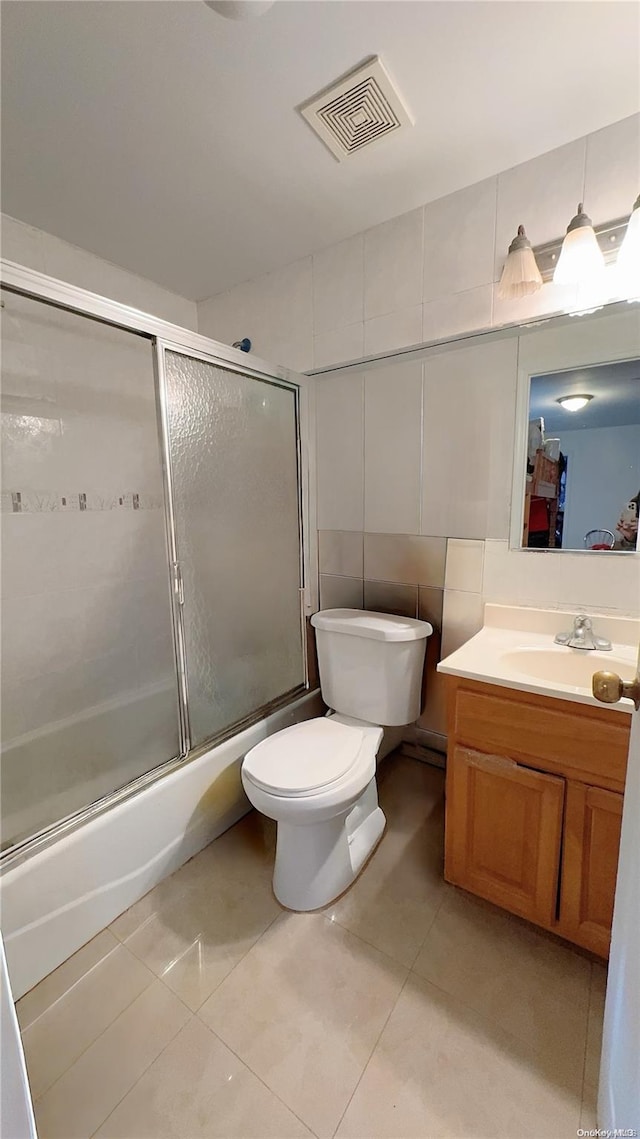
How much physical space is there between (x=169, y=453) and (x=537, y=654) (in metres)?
1.40

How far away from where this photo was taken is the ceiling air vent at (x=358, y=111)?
42.2 inches

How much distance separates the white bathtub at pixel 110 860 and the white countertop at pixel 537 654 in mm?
961

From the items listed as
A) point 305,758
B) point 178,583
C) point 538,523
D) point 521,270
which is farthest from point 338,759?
point 521,270

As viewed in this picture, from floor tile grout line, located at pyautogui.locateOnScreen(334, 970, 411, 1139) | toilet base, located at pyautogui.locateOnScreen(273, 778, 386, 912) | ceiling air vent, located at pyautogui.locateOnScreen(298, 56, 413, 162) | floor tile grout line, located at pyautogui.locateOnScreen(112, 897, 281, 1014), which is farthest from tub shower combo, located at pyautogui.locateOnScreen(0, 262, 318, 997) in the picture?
floor tile grout line, located at pyautogui.locateOnScreen(334, 970, 411, 1139)

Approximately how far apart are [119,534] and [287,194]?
139 cm

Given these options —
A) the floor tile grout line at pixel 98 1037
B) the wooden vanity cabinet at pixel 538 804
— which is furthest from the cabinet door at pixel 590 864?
the floor tile grout line at pixel 98 1037

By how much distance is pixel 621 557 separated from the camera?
1343 mm

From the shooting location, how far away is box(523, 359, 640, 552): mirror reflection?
1.30 metres

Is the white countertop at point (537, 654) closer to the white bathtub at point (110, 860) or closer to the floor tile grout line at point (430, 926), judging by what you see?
the floor tile grout line at point (430, 926)

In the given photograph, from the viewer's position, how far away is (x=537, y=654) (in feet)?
4.54

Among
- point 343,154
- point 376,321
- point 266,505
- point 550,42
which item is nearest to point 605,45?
point 550,42

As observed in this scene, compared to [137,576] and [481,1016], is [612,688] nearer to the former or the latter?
[481,1016]

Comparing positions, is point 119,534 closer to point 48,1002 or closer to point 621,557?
point 48,1002

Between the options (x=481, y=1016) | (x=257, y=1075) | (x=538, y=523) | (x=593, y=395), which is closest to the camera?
(x=257, y=1075)
